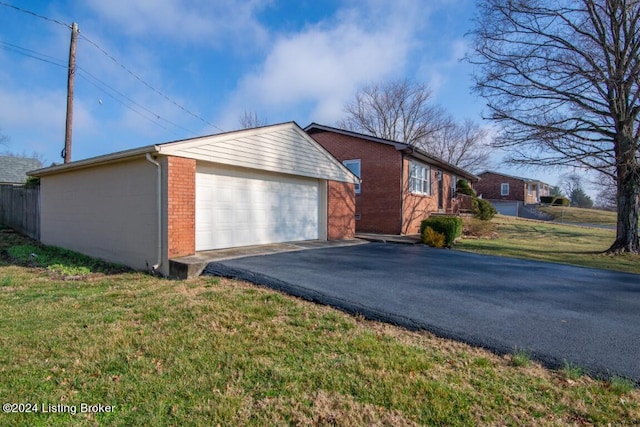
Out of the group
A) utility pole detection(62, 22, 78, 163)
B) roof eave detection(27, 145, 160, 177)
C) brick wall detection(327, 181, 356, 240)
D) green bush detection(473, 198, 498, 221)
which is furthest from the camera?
green bush detection(473, 198, 498, 221)

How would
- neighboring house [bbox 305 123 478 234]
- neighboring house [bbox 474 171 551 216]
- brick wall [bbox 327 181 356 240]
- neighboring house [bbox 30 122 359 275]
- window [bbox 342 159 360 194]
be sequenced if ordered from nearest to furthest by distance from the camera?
neighboring house [bbox 30 122 359 275]
brick wall [bbox 327 181 356 240]
neighboring house [bbox 305 123 478 234]
window [bbox 342 159 360 194]
neighboring house [bbox 474 171 551 216]

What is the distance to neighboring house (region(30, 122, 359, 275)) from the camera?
7371mm

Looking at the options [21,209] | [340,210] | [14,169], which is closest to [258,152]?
[340,210]

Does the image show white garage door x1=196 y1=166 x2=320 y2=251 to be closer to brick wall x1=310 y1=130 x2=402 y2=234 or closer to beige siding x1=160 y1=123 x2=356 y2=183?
beige siding x1=160 y1=123 x2=356 y2=183

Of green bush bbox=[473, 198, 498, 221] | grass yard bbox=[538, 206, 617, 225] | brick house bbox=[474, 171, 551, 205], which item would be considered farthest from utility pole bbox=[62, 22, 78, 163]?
brick house bbox=[474, 171, 551, 205]

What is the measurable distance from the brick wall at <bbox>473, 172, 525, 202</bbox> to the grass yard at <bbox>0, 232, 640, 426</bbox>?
45.2 metres

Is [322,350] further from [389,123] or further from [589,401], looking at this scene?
[389,123]

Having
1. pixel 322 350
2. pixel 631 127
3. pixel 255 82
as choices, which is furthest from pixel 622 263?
pixel 255 82

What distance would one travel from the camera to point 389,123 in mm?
36750

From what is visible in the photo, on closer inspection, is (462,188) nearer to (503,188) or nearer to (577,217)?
(577,217)

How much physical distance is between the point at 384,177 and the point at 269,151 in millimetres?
6654

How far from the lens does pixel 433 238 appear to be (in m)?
12.6

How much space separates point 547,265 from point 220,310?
8.59 meters

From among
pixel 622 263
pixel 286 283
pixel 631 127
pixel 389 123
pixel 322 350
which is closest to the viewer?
pixel 322 350
